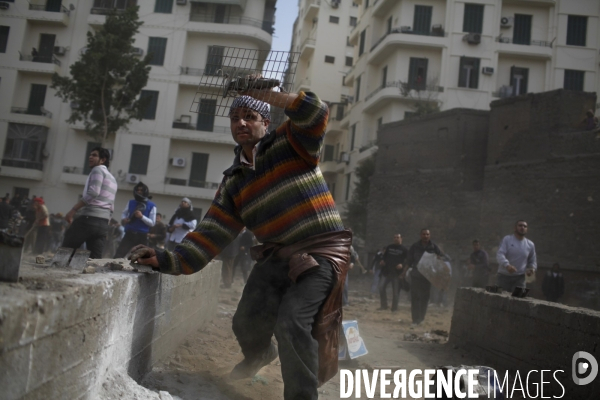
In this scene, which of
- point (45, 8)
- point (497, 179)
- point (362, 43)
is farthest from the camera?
point (362, 43)

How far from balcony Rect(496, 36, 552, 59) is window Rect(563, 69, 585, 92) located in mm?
1459

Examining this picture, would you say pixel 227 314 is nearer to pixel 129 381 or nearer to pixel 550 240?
pixel 129 381

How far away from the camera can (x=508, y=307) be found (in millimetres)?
5922

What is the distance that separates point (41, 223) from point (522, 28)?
2795cm

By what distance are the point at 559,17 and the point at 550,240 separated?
1788 centimetres

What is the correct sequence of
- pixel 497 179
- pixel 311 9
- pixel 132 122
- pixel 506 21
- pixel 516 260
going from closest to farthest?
pixel 516 260 → pixel 497 179 → pixel 506 21 → pixel 132 122 → pixel 311 9

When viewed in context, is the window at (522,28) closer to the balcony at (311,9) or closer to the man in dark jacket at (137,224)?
the balcony at (311,9)

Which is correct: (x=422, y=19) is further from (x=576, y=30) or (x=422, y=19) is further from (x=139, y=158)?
(x=139, y=158)

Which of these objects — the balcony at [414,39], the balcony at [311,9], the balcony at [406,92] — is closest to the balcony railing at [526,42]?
the balcony at [414,39]

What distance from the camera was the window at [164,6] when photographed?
34938mm

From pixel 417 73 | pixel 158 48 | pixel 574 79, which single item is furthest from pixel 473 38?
pixel 158 48

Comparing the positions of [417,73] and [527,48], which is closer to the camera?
[527,48]

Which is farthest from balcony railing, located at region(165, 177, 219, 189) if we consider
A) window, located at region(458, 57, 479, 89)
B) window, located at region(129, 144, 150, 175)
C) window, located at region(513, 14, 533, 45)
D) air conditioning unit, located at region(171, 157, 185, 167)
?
window, located at region(513, 14, 533, 45)

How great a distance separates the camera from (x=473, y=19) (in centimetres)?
3238
